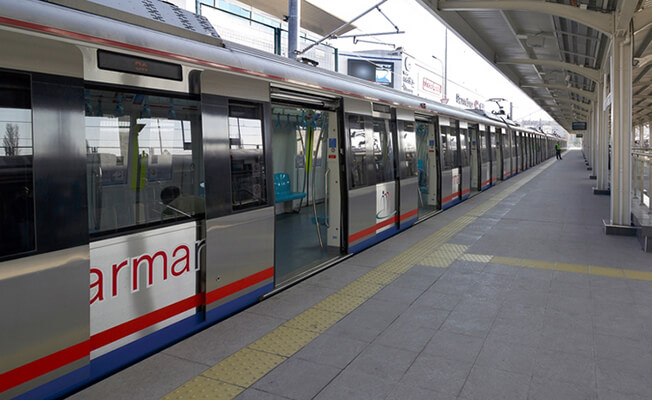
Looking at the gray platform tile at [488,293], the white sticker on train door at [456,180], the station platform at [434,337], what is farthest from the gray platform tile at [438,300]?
the white sticker on train door at [456,180]

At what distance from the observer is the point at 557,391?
3.09 metres

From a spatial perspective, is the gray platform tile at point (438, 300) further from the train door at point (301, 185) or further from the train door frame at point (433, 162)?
the train door frame at point (433, 162)

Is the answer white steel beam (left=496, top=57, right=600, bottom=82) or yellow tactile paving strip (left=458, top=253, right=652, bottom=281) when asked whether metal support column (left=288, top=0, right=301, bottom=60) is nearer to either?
yellow tactile paving strip (left=458, top=253, right=652, bottom=281)

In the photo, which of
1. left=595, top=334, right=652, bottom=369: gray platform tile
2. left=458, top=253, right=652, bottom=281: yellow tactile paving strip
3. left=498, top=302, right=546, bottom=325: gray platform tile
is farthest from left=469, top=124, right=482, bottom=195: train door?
left=595, top=334, right=652, bottom=369: gray platform tile

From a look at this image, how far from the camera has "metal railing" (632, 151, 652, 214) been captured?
8.52 meters

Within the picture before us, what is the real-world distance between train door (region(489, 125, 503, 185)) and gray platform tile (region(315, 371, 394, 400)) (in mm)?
14685

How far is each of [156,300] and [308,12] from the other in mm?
23751

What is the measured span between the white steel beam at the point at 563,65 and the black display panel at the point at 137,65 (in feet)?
34.5

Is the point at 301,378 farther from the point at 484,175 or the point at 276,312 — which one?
the point at 484,175

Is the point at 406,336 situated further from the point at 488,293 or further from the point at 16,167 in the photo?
the point at 16,167

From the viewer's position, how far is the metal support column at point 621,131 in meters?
7.95

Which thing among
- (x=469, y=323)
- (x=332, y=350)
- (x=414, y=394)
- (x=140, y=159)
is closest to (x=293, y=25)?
(x=140, y=159)

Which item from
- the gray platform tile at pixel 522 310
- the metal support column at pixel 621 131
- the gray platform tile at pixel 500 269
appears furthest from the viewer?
the metal support column at pixel 621 131

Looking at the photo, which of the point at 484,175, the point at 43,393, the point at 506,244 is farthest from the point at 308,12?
the point at 43,393
